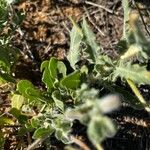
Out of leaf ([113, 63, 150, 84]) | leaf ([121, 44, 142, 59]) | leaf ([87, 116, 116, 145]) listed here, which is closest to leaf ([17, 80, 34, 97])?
leaf ([113, 63, 150, 84])

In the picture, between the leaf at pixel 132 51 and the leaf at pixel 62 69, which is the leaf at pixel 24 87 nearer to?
the leaf at pixel 62 69

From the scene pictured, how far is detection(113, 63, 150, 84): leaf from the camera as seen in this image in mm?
1941

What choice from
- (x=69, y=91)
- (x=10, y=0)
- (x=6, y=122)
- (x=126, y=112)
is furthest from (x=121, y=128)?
(x=10, y=0)

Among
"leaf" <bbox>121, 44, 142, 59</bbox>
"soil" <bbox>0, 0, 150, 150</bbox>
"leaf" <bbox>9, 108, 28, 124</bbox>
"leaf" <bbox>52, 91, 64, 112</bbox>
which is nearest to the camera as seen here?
"leaf" <bbox>121, 44, 142, 59</bbox>

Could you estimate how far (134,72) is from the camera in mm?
2023

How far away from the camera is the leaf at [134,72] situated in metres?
1.94

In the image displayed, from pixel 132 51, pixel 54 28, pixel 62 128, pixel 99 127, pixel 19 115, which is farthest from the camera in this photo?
pixel 54 28

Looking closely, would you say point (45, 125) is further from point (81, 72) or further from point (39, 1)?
point (39, 1)

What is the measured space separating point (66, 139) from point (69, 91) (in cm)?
27

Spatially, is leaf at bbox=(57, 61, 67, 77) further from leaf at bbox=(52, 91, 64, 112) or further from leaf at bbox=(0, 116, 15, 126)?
leaf at bbox=(0, 116, 15, 126)

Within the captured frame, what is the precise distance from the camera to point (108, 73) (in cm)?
223

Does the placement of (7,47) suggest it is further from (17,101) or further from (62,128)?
(62,128)

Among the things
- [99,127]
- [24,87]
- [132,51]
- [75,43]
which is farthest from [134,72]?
[24,87]

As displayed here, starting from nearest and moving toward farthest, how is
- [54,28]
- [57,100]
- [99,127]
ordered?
1. [99,127]
2. [57,100]
3. [54,28]
